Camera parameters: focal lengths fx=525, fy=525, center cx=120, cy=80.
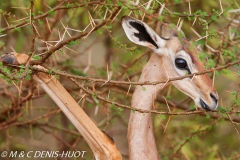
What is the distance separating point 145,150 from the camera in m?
2.92

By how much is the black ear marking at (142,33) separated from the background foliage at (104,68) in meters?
0.06

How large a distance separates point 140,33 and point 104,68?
1.57 meters

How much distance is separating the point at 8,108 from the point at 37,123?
0.34 meters

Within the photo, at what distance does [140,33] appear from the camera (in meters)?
2.95

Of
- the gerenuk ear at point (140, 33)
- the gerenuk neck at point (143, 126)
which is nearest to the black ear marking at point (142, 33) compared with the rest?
the gerenuk ear at point (140, 33)

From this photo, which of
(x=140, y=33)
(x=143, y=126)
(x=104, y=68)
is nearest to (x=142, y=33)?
(x=140, y=33)

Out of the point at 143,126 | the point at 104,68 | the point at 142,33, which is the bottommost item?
the point at 104,68

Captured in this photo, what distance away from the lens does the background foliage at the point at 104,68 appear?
2.61 meters

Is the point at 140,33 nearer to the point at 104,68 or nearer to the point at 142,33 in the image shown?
the point at 142,33

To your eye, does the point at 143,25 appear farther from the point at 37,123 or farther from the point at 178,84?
the point at 37,123

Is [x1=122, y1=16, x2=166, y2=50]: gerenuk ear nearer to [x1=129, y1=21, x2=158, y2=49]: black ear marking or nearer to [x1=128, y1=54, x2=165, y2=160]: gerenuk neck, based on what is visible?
[x1=129, y1=21, x2=158, y2=49]: black ear marking

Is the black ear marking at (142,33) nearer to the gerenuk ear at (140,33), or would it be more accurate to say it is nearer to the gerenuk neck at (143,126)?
the gerenuk ear at (140,33)

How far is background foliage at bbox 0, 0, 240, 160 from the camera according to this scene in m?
2.61

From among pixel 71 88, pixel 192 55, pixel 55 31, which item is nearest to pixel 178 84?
pixel 192 55
